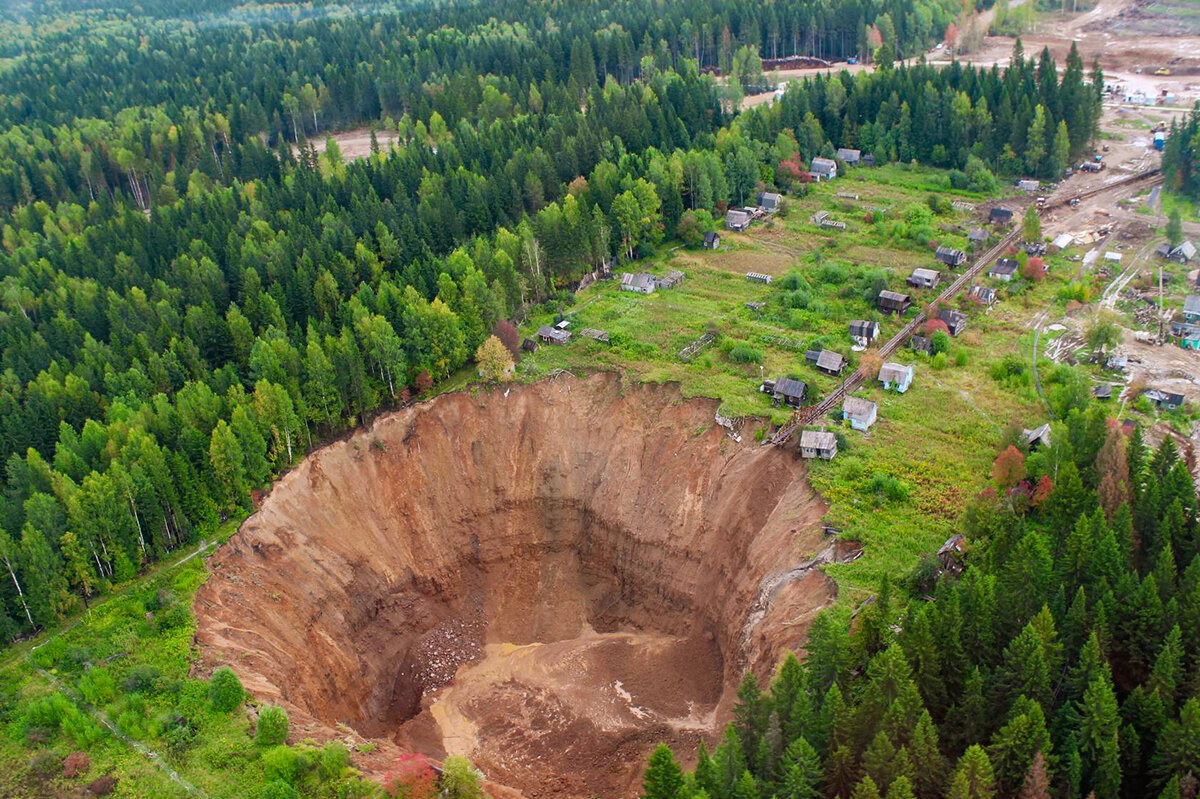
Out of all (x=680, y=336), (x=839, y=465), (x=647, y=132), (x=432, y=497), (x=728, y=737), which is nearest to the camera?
(x=728, y=737)

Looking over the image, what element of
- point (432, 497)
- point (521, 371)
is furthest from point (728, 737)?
point (521, 371)

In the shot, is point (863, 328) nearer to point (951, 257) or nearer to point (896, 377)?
point (896, 377)

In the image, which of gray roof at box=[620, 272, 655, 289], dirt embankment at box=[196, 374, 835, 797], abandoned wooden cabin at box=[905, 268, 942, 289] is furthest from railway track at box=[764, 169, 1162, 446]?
gray roof at box=[620, 272, 655, 289]

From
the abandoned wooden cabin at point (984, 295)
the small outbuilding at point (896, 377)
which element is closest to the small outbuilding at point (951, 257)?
the abandoned wooden cabin at point (984, 295)

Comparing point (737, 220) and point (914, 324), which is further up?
point (737, 220)

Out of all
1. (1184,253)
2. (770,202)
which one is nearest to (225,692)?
(770,202)

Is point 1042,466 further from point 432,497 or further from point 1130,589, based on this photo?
point 432,497
